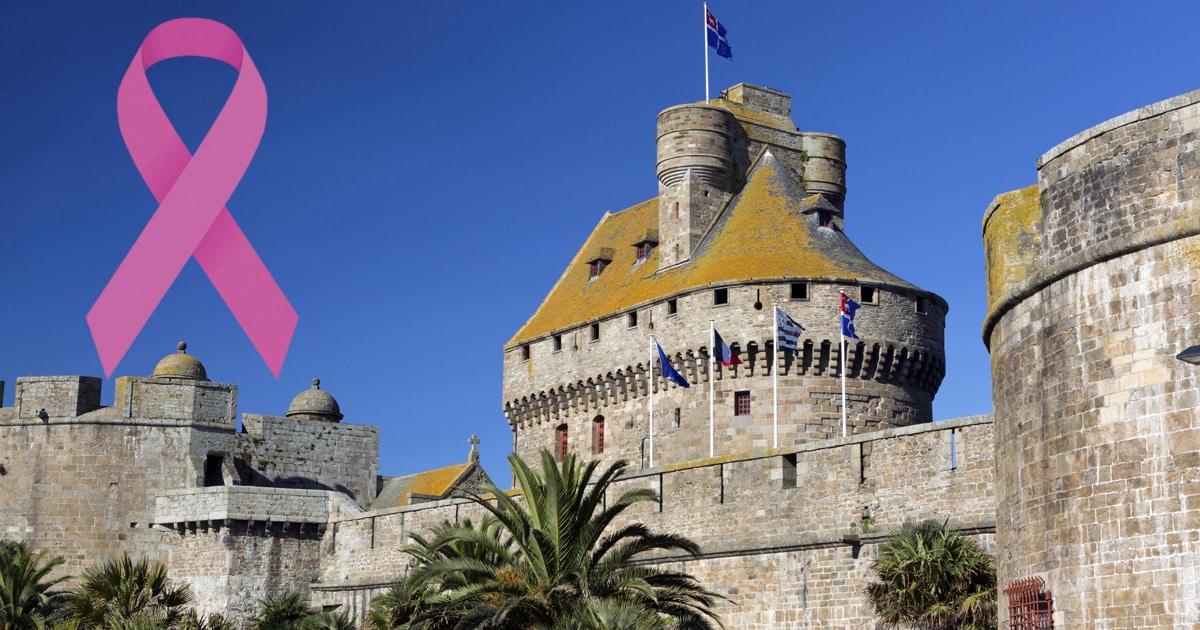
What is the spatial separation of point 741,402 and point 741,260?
326 cm

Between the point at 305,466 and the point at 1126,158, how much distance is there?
101 ft

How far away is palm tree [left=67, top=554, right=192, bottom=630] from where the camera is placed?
30375mm

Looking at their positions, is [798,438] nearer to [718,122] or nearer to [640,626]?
[718,122]

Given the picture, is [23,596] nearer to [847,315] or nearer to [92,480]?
[92,480]

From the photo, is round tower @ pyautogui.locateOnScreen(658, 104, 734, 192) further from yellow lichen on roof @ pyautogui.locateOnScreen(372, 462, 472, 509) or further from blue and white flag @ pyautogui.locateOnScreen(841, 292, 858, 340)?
yellow lichen on roof @ pyautogui.locateOnScreen(372, 462, 472, 509)

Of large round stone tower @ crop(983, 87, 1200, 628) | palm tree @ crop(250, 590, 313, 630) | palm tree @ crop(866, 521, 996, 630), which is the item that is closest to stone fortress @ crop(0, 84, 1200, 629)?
large round stone tower @ crop(983, 87, 1200, 628)

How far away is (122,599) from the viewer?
101 feet

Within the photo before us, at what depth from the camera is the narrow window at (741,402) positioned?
35250 millimetres

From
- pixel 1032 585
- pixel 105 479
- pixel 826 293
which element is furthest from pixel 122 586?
pixel 1032 585

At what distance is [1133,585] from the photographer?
41.1 ft

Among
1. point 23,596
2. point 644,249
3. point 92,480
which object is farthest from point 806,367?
point 92,480

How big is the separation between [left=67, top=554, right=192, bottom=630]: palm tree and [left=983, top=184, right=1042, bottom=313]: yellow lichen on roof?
1932cm

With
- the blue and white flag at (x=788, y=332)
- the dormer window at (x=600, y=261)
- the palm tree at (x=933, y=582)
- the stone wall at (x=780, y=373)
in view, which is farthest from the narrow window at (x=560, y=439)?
the palm tree at (x=933, y=582)

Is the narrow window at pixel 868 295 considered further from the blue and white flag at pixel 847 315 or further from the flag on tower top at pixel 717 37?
the flag on tower top at pixel 717 37
